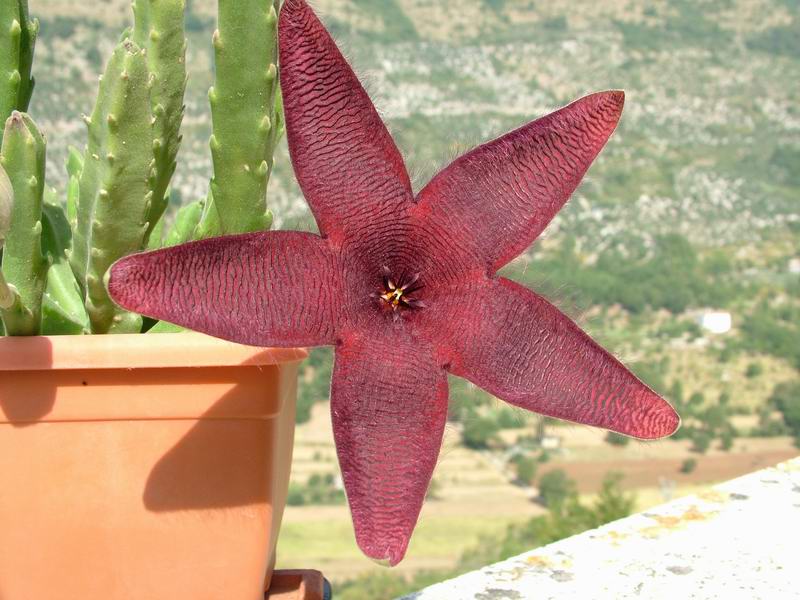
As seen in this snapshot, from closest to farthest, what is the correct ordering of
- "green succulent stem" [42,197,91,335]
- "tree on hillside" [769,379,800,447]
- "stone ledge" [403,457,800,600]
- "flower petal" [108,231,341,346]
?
"flower petal" [108,231,341,346] < "green succulent stem" [42,197,91,335] < "stone ledge" [403,457,800,600] < "tree on hillside" [769,379,800,447]

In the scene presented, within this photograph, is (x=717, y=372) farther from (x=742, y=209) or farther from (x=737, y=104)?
A: (x=737, y=104)

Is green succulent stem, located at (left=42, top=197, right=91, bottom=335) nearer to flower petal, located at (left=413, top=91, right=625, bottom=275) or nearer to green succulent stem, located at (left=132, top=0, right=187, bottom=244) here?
green succulent stem, located at (left=132, top=0, right=187, bottom=244)

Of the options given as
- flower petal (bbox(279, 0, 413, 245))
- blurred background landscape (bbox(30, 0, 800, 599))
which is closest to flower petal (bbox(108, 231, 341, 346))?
flower petal (bbox(279, 0, 413, 245))

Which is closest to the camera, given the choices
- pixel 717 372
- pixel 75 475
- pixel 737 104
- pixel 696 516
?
pixel 75 475

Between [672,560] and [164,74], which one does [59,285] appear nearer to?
[164,74]

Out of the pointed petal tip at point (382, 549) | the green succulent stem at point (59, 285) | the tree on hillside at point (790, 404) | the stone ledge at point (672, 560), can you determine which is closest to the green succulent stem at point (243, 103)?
the green succulent stem at point (59, 285)

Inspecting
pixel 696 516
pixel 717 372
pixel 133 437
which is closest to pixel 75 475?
pixel 133 437

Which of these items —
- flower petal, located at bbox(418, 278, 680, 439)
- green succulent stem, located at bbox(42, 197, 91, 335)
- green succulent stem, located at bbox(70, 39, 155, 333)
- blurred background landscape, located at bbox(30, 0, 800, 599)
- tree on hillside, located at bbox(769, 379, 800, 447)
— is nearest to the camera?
flower petal, located at bbox(418, 278, 680, 439)

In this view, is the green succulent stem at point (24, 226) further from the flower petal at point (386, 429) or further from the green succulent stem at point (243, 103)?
the flower petal at point (386, 429)
